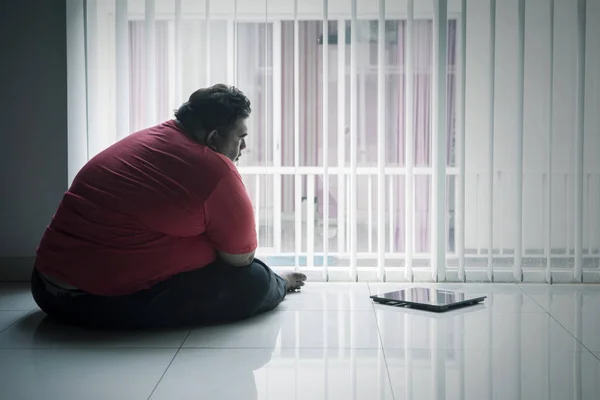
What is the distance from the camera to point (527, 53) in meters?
3.55

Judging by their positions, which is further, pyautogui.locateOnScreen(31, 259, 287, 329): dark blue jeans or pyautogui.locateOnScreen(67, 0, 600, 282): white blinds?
pyautogui.locateOnScreen(67, 0, 600, 282): white blinds

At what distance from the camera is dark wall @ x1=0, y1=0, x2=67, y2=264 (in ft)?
11.9

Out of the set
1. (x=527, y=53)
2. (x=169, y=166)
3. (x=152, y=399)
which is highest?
(x=527, y=53)

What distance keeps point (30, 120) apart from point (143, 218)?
4.85 feet

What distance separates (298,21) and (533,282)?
1.70 meters

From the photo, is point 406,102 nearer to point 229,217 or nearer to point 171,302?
point 229,217

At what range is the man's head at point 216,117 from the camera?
2703 mm

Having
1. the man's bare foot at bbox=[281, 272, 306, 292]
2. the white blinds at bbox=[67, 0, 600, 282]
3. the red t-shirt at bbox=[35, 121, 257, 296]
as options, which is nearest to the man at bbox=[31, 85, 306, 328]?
the red t-shirt at bbox=[35, 121, 257, 296]

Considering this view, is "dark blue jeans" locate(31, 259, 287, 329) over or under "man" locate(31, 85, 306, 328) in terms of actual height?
under

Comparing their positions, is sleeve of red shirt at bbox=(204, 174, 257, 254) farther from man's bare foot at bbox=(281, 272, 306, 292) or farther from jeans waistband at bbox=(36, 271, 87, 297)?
man's bare foot at bbox=(281, 272, 306, 292)

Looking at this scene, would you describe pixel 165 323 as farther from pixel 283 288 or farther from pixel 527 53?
pixel 527 53

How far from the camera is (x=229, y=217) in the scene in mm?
2570

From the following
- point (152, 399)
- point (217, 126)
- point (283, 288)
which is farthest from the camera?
point (283, 288)

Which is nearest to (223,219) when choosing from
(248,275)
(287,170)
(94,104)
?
(248,275)
